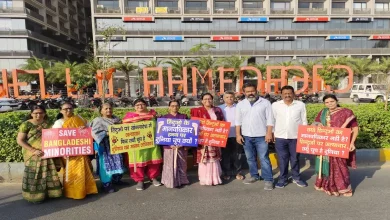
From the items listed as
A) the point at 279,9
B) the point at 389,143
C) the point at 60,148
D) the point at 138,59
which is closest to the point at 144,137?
the point at 60,148

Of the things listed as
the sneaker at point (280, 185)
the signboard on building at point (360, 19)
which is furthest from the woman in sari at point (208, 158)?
the signboard on building at point (360, 19)

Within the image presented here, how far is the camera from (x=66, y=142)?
3.53m

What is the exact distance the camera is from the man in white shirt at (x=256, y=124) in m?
3.84

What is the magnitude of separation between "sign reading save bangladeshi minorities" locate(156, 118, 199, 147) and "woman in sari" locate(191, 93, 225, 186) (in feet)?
0.77

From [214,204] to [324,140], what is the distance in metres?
1.74

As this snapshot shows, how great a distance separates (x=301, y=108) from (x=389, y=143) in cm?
267

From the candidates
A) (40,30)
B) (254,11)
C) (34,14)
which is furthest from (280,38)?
(40,30)

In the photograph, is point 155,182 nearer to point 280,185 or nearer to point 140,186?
point 140,186

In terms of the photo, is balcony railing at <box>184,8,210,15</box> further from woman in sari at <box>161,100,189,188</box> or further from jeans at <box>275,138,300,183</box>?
jeans at <box>275,138,300,183</box>

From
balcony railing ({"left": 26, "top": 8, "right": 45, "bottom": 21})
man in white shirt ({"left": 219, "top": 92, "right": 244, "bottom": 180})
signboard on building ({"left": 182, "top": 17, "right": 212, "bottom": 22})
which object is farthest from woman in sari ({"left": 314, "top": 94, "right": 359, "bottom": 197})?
balcony railing ({"left": 26, "top": 8, "right": 45, "bottom": 21})

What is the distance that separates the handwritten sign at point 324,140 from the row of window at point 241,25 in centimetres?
3338

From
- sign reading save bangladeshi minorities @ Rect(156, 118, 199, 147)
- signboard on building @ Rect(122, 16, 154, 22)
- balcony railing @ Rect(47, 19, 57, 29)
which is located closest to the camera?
sign reading save bangladeshi minorities @ Rect(156, 118, 199, 147)

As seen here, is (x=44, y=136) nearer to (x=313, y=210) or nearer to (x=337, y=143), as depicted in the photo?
(x=313, y=210)

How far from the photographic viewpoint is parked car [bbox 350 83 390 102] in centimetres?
1756
